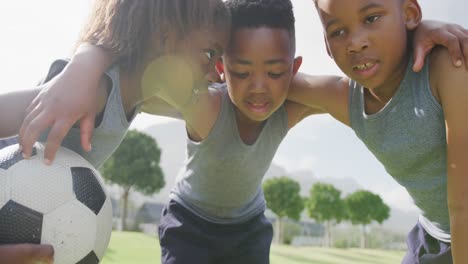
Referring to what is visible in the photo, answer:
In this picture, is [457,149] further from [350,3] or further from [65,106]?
[65,106]

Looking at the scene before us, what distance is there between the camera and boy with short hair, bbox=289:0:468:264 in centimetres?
244

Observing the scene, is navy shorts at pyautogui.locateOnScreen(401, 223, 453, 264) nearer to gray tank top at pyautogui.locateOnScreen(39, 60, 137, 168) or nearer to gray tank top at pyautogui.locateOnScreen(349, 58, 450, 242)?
gray tank top at pyautogui.locateOnScreen(349, 58, 450, 242)

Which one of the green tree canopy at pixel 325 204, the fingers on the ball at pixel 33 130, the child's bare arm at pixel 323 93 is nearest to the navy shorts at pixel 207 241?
the child's bare arm at pixel 323 93

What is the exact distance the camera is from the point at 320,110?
3.85m

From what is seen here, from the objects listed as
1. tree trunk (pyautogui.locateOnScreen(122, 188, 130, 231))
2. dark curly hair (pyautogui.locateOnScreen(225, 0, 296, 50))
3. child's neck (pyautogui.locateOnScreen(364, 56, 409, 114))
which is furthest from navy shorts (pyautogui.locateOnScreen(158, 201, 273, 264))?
tree trunk (pyautogui.locateOnScreen(122, 188, 130, 231))

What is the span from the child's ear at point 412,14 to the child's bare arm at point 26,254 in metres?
2.34

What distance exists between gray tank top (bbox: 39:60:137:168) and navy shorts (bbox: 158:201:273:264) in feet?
3.45

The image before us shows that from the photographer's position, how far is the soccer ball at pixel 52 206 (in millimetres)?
2314

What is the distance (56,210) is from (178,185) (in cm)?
167

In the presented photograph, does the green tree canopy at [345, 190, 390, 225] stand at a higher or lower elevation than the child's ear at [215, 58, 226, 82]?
lower

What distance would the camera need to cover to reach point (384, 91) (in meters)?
2.99

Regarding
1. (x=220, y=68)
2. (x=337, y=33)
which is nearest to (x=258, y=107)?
(x=220, y=68)

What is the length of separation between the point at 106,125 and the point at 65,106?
1.52ft

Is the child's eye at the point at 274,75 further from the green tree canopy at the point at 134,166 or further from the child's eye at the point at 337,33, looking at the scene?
the green tree canopy at the point at 134,166
